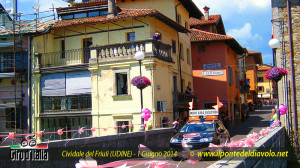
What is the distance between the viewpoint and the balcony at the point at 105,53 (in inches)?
864

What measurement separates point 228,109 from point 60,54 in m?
16.7

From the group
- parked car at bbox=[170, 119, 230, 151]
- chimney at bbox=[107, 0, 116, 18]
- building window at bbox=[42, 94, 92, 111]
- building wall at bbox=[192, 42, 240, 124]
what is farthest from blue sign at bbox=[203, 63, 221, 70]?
parked car at bbox=[170, 119, 230, 151]

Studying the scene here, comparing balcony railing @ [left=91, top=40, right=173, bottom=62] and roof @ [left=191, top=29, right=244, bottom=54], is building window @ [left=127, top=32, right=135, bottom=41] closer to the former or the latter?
balcony railing @ [left=91, top=40, right=173, bottom=62]

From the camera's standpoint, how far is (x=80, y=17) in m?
27.2

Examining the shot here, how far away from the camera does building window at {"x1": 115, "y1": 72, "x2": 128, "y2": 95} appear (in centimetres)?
2316

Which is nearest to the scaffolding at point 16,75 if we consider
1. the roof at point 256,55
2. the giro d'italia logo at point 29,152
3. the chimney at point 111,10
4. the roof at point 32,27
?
the roof at point 32,27

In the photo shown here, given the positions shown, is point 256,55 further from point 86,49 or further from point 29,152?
point 29,152

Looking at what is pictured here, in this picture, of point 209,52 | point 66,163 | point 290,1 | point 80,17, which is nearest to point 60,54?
point 80,17

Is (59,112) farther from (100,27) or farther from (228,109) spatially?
(228,109)

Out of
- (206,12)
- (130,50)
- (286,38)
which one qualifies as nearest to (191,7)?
(206,12)

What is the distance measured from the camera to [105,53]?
23047 millimetres

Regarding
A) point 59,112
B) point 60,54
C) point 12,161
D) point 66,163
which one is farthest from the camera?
point 60,54

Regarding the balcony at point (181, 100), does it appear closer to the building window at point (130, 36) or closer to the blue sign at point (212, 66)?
the building window at point (130, 36)

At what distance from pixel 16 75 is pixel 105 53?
7.75m
